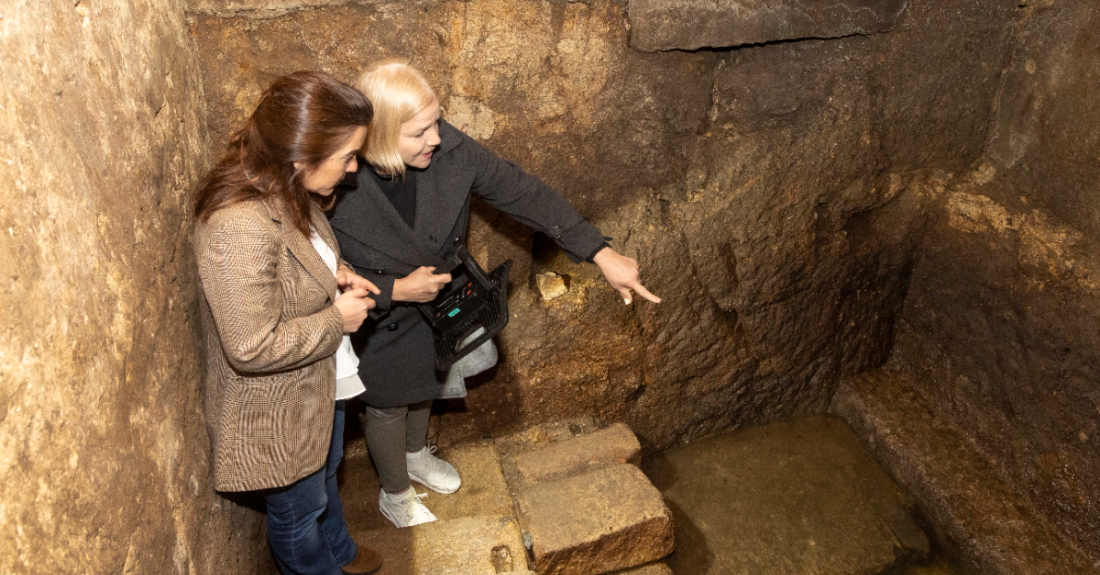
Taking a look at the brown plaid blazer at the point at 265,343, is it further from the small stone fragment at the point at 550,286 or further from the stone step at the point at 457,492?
the small stone fragment at the point at 550,286

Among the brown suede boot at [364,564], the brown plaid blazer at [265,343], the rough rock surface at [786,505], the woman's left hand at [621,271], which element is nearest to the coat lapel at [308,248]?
the brown plaid blazer at [265,343]

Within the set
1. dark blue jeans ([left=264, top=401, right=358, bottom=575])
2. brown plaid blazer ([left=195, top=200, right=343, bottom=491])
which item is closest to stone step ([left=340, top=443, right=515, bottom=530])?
dark blue jeans ([left=264, top=401, right=358, bottom=575])

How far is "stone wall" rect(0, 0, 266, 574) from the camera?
1408 millimetres

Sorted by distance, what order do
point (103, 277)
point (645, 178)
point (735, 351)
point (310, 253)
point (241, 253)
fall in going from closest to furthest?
point (103, 277) → point (241, 253) → point (310, 253) → point (645, 178) → point (735, 351)

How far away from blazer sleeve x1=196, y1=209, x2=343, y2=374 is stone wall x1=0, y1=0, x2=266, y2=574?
200 mm

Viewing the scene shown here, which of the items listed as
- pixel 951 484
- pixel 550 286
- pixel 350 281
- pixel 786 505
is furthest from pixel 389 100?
pixel 951 484

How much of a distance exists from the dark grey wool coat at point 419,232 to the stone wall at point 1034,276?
180 cm

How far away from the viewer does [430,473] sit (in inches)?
125

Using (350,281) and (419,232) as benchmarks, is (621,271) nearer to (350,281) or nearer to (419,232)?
(419,232)

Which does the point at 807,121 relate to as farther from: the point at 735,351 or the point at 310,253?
the point at 310,253

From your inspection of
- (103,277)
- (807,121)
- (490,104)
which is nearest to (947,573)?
(807,121)

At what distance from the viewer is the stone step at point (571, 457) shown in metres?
3.20

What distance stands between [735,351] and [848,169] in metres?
0.94

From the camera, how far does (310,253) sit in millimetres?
2072
